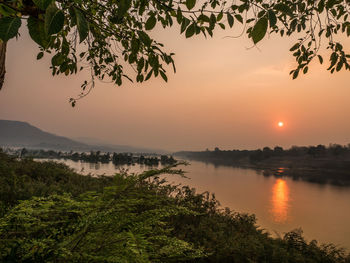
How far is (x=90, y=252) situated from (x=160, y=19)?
3419 mm

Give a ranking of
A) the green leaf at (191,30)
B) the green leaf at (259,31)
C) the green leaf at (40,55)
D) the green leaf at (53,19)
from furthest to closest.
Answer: the green leaf at (40,55), the green leaf at (191,30), the green leaf at (259,31), the green leaf at (53,19)

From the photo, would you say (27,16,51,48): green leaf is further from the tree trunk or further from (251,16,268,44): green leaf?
the tree trunk

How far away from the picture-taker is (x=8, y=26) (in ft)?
2.92

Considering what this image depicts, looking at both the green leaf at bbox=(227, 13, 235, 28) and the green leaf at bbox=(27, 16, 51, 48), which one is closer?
the green leaf at bbox=(27, 16, 51, 48)

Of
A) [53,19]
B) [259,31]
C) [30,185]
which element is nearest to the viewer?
[53,19]

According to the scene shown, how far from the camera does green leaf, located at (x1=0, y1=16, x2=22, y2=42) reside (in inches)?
34.4

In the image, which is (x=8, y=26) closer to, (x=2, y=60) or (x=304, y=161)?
(x=2, y=60)

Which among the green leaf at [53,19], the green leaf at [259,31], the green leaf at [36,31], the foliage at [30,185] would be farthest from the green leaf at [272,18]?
the foliage at [30,185]

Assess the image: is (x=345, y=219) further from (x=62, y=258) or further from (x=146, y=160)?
(x=146, y=160)

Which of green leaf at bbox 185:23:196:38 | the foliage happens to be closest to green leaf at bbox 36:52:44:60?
the foliage

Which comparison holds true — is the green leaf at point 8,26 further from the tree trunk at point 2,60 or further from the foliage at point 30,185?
the tree trunk at point 2,60

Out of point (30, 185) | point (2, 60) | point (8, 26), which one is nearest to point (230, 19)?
point (8, 26)

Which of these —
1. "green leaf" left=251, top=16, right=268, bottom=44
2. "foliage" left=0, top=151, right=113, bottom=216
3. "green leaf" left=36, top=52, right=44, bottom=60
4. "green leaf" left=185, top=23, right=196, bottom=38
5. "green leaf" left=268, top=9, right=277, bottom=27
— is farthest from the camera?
"foliage" left=0, top=151, right=113, bottom=216

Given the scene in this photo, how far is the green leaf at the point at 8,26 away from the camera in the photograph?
873 mm
